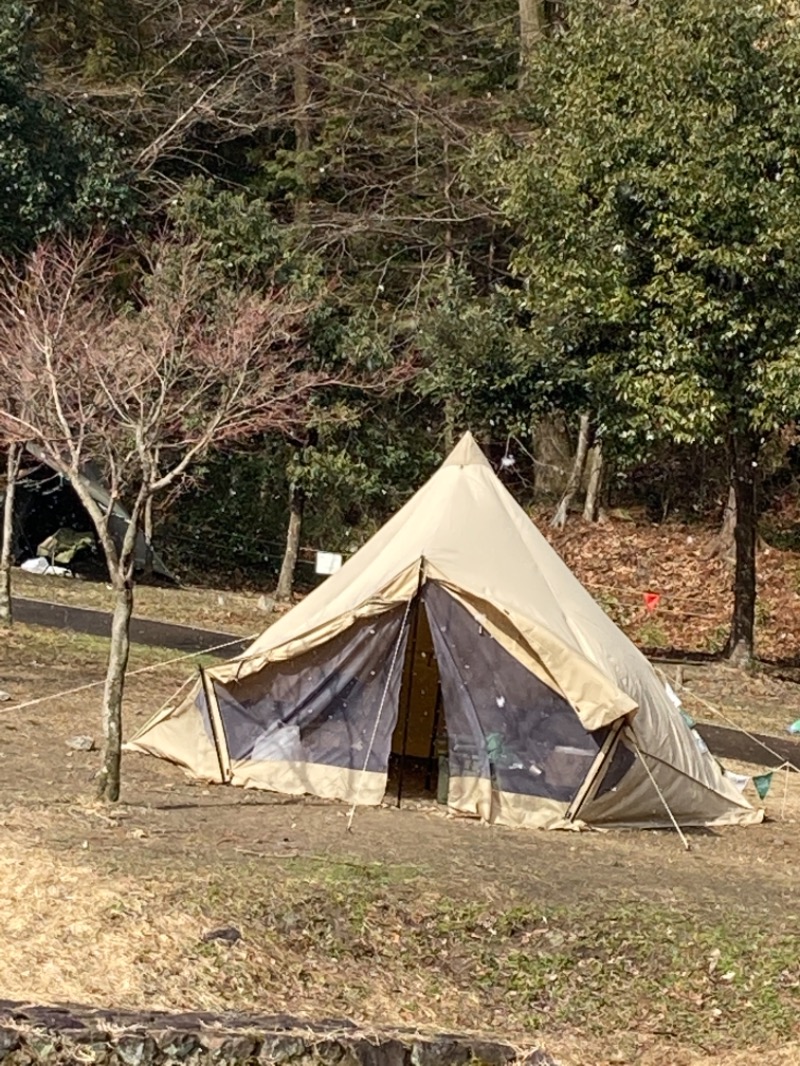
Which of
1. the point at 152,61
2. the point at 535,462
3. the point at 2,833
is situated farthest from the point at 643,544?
the point at 2,833

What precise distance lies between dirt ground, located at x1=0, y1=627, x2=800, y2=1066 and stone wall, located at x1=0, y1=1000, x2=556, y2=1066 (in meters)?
1.22

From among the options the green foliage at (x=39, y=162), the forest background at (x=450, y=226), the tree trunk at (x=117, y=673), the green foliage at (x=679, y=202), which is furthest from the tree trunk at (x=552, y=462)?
the tree trunk at (x=117, y=673)

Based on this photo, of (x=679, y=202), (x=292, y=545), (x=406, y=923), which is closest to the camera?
(x=406, y=923)

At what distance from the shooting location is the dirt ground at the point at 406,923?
24.7 ft

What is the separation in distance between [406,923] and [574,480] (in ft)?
76.3

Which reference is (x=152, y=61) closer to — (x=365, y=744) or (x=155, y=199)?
(x=155, y=199)

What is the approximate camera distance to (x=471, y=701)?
1118 centimetres

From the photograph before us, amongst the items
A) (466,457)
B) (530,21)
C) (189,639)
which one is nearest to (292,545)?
(189,639)

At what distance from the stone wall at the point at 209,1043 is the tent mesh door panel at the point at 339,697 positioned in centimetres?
531

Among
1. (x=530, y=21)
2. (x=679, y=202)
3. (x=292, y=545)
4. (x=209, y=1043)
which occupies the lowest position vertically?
(x=209, y=1043)

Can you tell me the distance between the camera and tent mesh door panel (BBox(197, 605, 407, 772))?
37.2ft

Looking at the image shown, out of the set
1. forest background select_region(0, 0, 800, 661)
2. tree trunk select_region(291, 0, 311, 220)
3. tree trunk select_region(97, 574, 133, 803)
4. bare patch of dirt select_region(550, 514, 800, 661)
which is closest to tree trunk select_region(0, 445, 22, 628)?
forest background select_region(0, 0, 800, 661)

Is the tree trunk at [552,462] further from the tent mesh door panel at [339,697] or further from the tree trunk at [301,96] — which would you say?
the tent mesh door panel at [339,697]

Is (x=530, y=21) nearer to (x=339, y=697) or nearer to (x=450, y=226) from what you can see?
(x=450, y=226)
